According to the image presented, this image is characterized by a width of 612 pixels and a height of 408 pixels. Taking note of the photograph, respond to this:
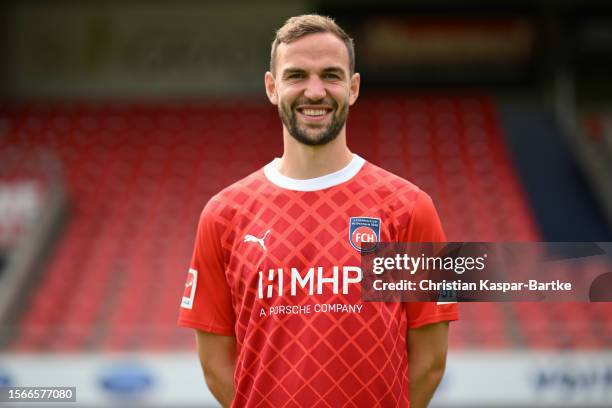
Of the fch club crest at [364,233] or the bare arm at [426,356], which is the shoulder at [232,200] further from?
the bare arm at [426,356]

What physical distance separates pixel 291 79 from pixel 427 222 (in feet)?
1.62

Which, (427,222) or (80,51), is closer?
(427,222)

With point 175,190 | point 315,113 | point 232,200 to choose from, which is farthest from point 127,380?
point 315,113

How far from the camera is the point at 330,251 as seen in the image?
224 centimetres

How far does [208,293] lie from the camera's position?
241 cm

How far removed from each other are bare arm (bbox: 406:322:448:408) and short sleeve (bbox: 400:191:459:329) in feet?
0.12

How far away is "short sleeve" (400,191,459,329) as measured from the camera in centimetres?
230

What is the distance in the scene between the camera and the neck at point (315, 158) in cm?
230

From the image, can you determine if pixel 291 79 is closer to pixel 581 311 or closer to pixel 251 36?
pixel 581 311

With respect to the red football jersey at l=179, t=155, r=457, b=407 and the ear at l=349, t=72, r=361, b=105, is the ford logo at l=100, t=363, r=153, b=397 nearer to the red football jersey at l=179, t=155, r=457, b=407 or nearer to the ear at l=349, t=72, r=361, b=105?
the red football jersey at l=179, t=155, r=457, b=407

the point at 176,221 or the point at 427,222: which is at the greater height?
the point at 176,221

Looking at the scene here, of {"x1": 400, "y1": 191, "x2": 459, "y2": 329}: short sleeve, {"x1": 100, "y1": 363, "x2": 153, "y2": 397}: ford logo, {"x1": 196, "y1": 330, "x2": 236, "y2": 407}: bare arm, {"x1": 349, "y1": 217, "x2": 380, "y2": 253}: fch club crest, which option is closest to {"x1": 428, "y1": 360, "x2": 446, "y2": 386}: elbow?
{"x1": 400, "y1": 191, "x2": 459, "y2": 329}: short sleeve

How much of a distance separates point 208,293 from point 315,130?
527mm

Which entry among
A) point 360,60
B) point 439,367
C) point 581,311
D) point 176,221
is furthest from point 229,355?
point 360,60
